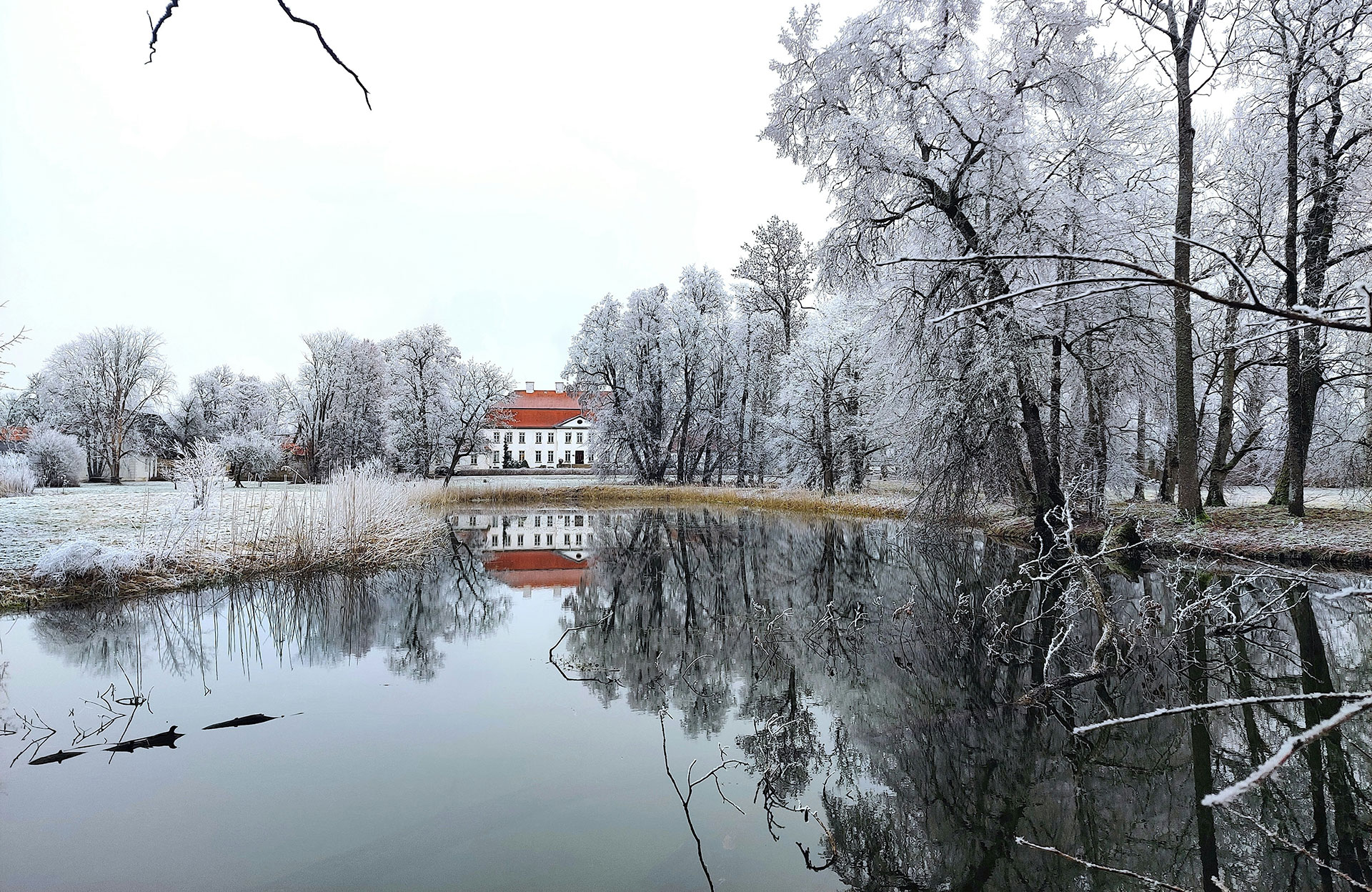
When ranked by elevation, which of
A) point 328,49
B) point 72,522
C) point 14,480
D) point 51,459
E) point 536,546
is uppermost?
point 328,49

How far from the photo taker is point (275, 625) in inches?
304

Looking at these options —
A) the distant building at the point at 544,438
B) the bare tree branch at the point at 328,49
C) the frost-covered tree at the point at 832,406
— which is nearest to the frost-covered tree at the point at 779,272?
the frost-covered tree at the point at 832,406

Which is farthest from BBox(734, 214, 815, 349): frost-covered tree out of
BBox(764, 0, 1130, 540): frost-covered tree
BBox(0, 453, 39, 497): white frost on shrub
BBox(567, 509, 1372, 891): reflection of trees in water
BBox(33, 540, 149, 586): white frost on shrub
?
BBox(33, 540, 149, 586): white frost on shrub

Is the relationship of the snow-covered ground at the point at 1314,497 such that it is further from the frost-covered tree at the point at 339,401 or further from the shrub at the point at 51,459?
the frost-covered tree at the point at 339,401

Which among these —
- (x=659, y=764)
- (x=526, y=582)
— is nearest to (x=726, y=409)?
(x=526, y=582)

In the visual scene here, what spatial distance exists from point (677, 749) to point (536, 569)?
28.0ft

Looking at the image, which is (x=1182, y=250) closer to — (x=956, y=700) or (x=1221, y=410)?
(x=1221, y=410)

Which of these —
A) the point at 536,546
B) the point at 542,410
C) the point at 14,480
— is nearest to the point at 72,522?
the point at 536,546

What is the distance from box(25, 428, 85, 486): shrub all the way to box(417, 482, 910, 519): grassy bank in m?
13.1

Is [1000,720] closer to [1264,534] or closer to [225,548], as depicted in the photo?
[1264,534]

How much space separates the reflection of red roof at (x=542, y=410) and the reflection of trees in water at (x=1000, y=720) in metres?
64.2

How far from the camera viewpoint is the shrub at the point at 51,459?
1024 inches

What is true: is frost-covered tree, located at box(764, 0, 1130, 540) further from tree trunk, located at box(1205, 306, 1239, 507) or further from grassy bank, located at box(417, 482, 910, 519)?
grassy bank, located at box(417, 482, 910, 519)

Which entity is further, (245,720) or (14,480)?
(14,480)
